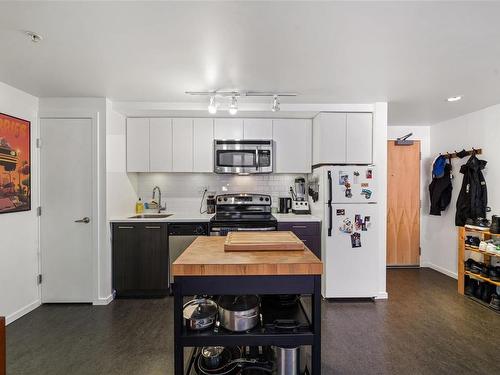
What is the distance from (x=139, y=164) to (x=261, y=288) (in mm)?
2800

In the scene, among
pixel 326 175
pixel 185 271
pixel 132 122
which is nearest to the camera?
pixel 185 271

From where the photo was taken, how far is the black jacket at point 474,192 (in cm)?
342

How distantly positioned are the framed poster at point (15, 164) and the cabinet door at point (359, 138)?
12.2ft

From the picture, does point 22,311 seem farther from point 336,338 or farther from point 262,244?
point 336,338

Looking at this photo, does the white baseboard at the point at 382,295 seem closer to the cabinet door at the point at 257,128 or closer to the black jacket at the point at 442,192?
the black jacket at the point at 442,192

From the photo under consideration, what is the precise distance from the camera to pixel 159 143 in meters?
3.61

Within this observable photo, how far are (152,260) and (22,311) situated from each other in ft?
4.51

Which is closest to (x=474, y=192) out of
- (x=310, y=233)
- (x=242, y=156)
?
(x=310, y=233)

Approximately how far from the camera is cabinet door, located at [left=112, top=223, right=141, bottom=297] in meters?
3.20

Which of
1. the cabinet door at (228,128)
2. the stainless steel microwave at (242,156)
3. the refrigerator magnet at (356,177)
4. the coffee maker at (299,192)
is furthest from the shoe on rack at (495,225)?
the cabinet door at (228,128)

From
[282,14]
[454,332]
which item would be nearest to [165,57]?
[282,14]

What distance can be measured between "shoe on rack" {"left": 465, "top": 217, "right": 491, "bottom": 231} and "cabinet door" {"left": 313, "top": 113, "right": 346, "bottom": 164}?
5.69 ft

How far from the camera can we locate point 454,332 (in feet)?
8.12

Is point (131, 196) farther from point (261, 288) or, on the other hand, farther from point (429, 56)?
point (429, 56)
